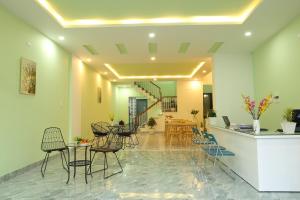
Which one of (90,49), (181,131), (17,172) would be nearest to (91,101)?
(90,49)

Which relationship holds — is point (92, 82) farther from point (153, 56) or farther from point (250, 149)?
point (250, 149)

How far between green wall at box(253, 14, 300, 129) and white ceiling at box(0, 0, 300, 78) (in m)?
0.25

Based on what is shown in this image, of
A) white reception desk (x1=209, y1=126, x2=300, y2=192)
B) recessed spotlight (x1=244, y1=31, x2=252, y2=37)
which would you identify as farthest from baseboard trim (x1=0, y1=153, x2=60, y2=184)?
recessed spotlight (x1=244, y1=31, x2=252, y2=37)

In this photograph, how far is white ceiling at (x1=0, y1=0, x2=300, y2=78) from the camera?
4326 mm

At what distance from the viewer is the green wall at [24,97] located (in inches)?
164

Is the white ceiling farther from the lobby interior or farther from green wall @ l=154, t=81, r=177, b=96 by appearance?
green wall @ l=154, t=81, r=177, b=96

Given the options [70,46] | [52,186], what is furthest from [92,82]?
[52,186]

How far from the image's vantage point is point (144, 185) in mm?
3809

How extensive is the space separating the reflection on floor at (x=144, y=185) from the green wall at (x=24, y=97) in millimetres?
536

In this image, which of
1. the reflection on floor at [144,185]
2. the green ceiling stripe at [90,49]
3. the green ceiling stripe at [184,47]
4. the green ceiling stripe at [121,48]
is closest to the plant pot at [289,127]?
the reflection on floor at [144,185]

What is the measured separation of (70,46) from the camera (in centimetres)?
654

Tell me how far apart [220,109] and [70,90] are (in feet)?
16.2

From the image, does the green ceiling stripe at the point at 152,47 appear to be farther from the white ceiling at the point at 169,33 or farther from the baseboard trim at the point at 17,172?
the baseboard trim at the point at 17,172

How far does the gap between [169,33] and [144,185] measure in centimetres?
362
